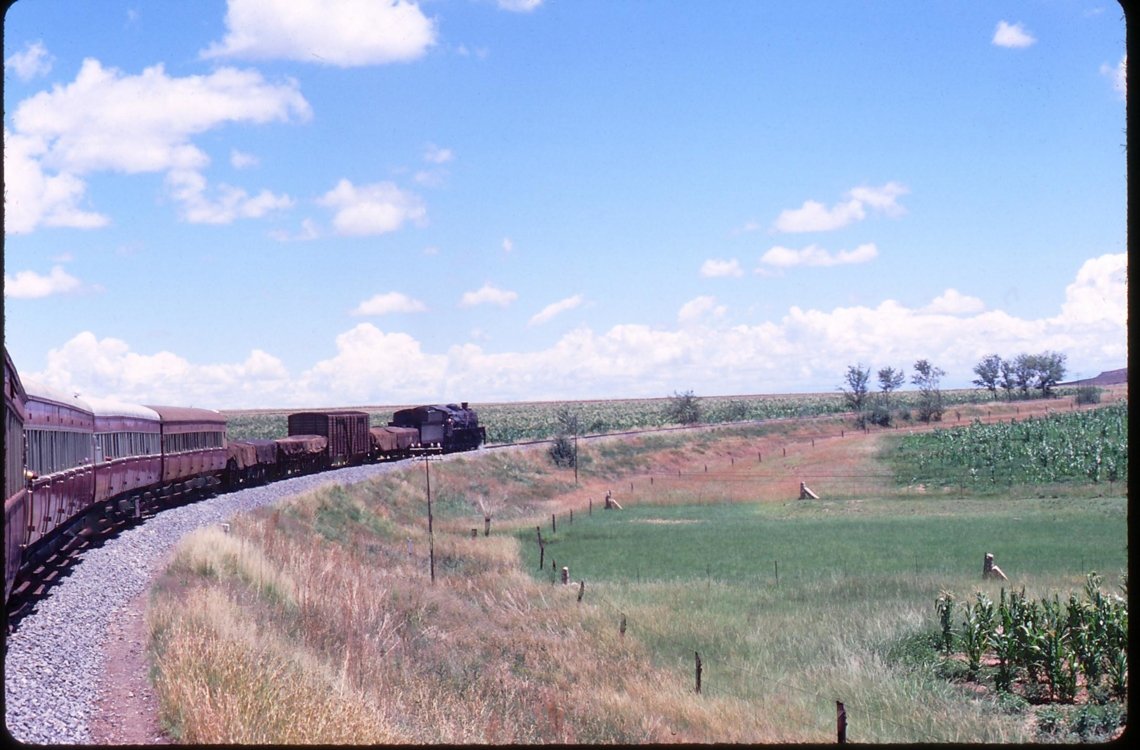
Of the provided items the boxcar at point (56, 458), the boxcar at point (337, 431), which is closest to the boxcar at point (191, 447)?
the boxcar at point (56, 458)

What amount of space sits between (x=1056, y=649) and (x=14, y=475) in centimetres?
1378

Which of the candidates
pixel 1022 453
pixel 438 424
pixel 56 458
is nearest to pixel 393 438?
pixel 438 424

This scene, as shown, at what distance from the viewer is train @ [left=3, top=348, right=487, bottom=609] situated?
11922 millimetres

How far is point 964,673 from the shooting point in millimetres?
15766

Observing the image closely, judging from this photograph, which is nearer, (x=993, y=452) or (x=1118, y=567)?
(x=1118, y=567)

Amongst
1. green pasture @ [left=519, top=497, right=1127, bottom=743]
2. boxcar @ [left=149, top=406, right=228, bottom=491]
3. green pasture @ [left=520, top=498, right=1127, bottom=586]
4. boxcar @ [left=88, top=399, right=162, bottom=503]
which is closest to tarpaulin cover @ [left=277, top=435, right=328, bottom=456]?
boxcar @ [left=149, top=406, right=228, bottom=491]

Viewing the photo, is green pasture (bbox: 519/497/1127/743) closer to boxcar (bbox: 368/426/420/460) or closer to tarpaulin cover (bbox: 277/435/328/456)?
tarpaulin cover (bbox: 277/435/328/456)

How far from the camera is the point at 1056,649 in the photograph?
1435 cm

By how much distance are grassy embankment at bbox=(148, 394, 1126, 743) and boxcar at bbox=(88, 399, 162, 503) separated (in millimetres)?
2609

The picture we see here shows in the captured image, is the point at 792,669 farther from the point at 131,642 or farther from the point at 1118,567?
the point at 1118,567

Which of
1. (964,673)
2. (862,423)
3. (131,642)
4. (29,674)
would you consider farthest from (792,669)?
(862,423)

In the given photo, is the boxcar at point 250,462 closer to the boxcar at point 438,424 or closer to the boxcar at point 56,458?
the boxcar at point 56,458

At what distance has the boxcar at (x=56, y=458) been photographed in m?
13.0

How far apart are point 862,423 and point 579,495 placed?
139ft
